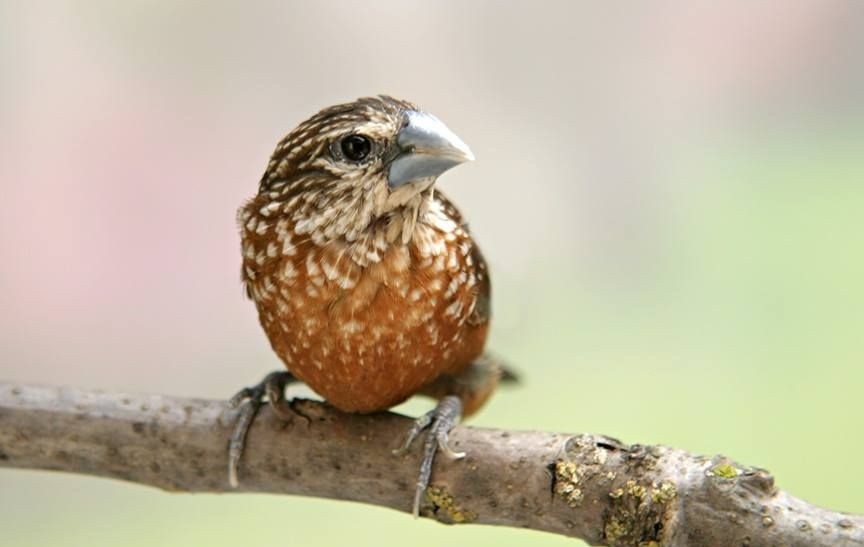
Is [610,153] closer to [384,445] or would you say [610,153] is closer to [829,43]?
[829,43]

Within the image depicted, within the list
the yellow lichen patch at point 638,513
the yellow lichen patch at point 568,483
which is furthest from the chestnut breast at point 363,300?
the yellow lichen patch at point 638,513

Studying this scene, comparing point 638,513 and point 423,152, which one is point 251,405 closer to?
point 423,152

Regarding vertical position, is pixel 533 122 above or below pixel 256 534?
above

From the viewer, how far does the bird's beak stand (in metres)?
1.94

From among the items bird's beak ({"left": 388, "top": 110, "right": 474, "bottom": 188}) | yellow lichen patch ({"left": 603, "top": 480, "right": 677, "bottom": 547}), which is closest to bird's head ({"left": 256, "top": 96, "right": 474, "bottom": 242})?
bird's beak ({"left": 388, "top": 110, "right": 474, "bottom": 188})

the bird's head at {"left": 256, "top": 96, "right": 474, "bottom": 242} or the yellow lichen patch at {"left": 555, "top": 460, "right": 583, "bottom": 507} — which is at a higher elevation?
the bird's head at {"left": 256, "top": 96, "right": 474, "bottom": 242}

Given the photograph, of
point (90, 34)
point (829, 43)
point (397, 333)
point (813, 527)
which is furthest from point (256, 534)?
point (829, 43)

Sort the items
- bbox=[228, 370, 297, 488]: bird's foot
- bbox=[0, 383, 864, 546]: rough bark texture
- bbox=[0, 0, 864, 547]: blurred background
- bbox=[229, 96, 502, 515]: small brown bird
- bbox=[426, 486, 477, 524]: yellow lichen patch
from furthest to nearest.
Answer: bbox=[0, 0, 864, 547]: blurred background → bbox=[228, 370, 297, 488]: bird's foot → bbox=[426, 486, 477, 524]: yellow lichen patch → bbox=[229, 96, 502, 515]: small brown bird → bbox=[0, 383, 864, 546]: rough bark texture

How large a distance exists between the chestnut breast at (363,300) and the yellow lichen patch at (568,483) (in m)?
0.40

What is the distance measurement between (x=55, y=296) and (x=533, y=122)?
1921 millimetres

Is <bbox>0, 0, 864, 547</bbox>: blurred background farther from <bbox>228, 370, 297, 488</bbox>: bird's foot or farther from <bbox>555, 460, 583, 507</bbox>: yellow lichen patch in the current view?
<bbox>555, 460, 583, 507</bbox>: yellow lichen patch

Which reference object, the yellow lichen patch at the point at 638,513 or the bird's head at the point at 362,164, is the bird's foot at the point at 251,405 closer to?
the bird's head at the point at 362,164

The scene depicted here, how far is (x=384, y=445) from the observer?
2.29 m

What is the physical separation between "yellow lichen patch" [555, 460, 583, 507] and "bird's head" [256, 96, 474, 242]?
617 millimetres
